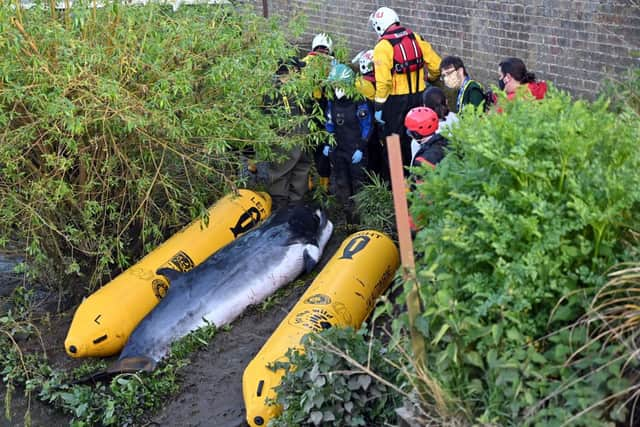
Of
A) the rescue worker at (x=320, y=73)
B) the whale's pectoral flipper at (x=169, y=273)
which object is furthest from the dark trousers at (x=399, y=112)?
the whale's pectoral flipper at (x=169, y=273)

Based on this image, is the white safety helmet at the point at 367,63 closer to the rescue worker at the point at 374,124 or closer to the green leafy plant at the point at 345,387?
the rescue worker at the point at 374,124

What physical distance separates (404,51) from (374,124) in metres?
0.81

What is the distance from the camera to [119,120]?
639cm

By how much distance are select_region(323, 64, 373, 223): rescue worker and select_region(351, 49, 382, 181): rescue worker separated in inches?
3.2

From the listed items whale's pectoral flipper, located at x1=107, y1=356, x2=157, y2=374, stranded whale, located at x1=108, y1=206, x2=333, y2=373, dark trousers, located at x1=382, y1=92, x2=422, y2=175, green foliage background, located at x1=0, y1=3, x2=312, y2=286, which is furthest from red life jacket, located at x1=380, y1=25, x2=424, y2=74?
whale's pectoral flipper, located at x1=107, y1=356, x2=157, y2=374

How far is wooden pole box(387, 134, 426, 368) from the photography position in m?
3.51

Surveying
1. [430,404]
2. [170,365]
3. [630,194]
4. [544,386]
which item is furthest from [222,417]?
[630,194]

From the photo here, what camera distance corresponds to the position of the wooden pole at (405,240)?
3.51 m

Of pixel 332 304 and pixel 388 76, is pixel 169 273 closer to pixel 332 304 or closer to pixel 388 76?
pixel 332 304

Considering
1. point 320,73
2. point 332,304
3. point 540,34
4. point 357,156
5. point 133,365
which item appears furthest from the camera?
point 357,156

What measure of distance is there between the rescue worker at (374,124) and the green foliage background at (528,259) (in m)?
4.39

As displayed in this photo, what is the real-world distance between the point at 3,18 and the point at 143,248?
2496 mm

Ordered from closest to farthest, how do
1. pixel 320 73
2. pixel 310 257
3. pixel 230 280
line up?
pixel 230 280
pixel 310 257
pixel 320 73

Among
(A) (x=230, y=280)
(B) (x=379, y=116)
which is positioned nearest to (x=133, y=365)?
(A) (x=230, y=280)
